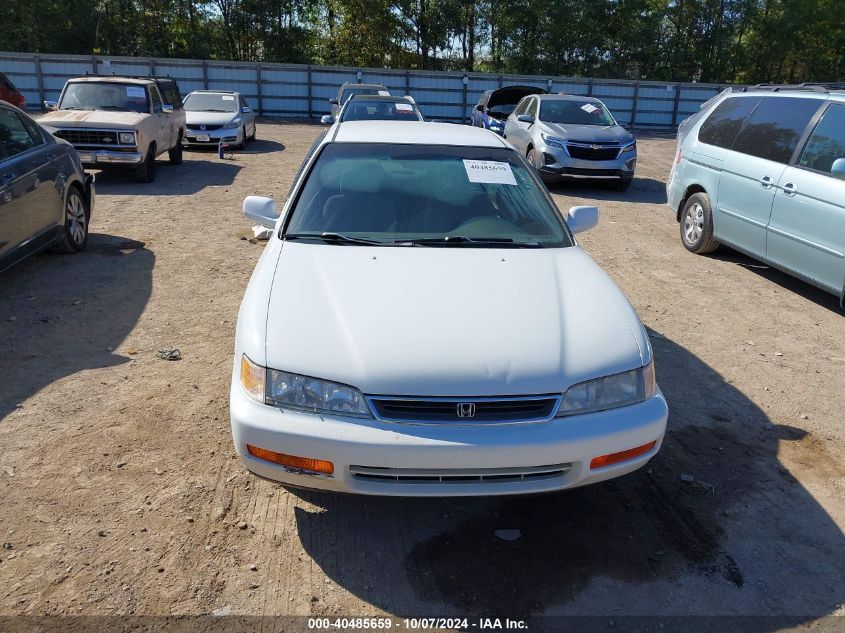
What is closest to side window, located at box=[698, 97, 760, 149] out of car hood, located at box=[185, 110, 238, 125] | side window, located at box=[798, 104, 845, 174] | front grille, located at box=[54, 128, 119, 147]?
side window, located at box=[798, 104, 845, 174]

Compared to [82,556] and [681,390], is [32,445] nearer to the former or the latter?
[82,556]

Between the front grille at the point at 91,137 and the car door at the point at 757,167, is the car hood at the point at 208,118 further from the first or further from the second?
the car door at the point at 757,167

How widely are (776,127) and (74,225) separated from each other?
7.42m

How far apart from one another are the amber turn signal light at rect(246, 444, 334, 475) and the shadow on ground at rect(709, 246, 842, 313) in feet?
19.0

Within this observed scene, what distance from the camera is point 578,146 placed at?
39.9 ft

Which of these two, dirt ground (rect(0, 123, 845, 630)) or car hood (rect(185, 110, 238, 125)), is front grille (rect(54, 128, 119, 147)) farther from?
dirt ground (rect(0, 123, 845, 630))

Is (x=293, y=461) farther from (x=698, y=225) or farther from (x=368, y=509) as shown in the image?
(x=698, y=225)

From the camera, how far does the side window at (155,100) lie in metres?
12.6

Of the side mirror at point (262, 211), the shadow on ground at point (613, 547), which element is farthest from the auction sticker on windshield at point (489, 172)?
the shadow on ground at point (613, 547)

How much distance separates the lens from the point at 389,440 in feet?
9.04

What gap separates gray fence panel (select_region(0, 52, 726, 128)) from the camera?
86.9 feet

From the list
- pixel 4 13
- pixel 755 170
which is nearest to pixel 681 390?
pixel 755 170

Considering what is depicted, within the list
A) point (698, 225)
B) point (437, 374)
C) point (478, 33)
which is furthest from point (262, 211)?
point (478, 33)

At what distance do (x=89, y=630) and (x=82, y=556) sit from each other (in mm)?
460
